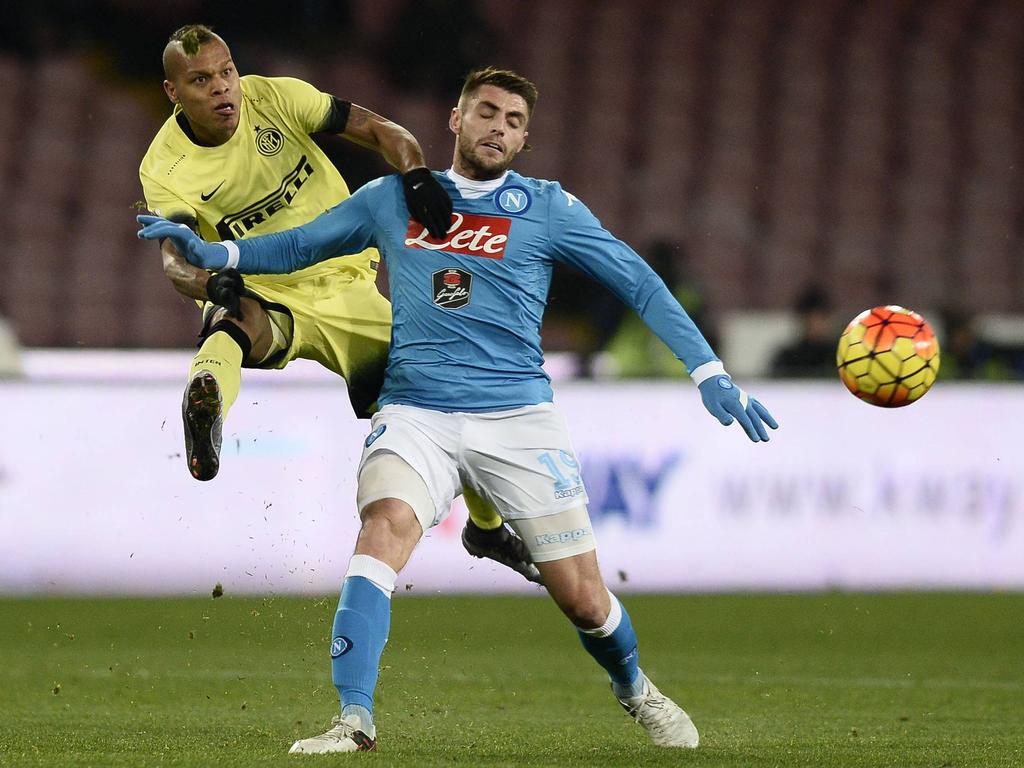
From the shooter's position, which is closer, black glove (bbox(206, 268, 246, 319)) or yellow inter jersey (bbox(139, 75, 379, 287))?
black glove (bbox(206, 268, 246, 319))

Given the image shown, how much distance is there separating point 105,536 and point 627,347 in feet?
11.6

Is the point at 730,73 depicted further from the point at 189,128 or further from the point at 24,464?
the point at 189,128

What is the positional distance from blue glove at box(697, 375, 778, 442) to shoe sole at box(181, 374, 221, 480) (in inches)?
58.0

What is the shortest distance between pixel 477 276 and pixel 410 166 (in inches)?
20.7

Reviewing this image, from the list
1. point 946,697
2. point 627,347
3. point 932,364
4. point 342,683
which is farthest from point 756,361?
point 342,683

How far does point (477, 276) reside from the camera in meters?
4.95

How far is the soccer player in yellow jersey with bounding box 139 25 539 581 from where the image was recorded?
214 inches

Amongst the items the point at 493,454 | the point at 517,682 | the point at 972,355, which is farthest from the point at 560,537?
the point at 972,355

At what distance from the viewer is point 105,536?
32.3ft

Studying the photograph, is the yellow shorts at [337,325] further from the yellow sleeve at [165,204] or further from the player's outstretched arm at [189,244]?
the player's outstretched arm at [189,244]

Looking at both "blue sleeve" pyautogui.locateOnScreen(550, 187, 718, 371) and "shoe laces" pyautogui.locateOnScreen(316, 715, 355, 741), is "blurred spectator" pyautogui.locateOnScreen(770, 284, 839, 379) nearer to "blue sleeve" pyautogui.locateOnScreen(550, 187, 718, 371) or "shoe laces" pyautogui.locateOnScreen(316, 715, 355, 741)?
"blue sleeve" pyautogui.locateOnScreen(550, 187, 718, 371)

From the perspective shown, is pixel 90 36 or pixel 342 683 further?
pixel 90 36

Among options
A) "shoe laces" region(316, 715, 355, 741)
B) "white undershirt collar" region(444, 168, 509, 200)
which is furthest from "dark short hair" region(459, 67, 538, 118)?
"shoe laces" region(316, 715, 355, 741)

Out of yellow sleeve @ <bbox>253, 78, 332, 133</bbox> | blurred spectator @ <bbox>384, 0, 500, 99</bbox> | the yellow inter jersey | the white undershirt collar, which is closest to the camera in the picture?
the white undershirt collar
